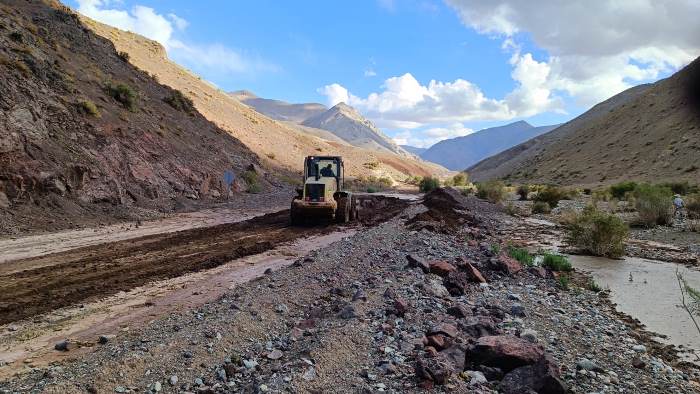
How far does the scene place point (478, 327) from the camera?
7.28m

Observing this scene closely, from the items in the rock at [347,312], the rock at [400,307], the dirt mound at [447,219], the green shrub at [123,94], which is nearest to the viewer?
the rock at [347,312]

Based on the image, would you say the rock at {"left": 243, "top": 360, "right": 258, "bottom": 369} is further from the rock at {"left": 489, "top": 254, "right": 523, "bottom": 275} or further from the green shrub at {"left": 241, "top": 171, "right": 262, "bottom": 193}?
the green shrub at {"left": 241, "top": 171, "right": 262, "bottom": 193}

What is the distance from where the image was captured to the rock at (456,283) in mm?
9985

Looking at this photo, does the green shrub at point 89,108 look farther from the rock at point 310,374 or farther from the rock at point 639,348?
the rock at point 639,348

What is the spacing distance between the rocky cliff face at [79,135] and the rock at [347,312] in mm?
13600

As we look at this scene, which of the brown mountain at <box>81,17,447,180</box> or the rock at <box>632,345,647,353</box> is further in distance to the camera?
the brown mountain at <box>81,17,447,180</box>

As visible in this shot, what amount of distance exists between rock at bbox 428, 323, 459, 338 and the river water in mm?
4414

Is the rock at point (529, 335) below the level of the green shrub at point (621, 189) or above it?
below

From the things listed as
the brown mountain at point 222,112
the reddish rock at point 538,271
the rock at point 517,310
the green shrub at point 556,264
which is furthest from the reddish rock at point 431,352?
the brown mountain at point 222,112

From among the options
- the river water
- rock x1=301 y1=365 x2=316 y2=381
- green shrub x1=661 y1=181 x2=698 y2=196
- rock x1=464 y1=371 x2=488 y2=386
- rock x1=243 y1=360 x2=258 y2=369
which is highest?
green shrub x1=661 y1=181 x2=698 y2=196

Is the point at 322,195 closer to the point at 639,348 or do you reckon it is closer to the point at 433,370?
the point at 639,348

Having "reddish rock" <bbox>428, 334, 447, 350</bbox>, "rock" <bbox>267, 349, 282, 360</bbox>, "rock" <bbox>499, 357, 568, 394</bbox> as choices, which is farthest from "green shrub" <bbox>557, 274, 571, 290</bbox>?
"rock" <bbox>267, 349, 282, 360</bbox>

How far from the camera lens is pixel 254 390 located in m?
5.20

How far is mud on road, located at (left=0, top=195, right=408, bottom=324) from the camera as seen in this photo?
8.75 metres
